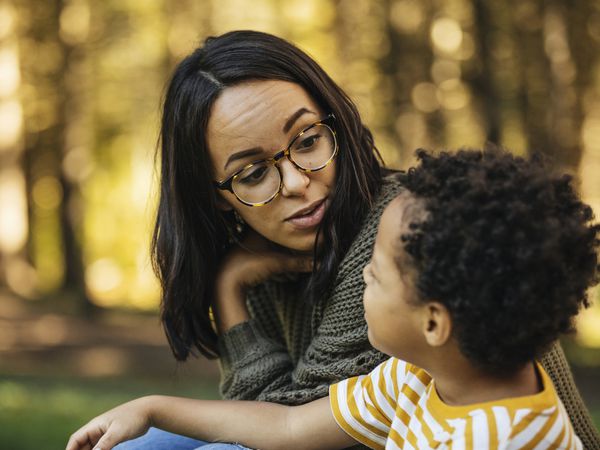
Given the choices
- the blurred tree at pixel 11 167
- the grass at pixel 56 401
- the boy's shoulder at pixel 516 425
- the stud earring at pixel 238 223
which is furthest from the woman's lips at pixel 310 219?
the blurred tree at pixel 11 167

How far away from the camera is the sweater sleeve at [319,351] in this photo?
2.28 metres

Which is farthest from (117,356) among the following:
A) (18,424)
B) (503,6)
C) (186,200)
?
(186,200)

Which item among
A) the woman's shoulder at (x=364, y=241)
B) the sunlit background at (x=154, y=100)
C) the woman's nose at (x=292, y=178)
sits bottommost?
the woman's shoulder at (x=364, y=241)

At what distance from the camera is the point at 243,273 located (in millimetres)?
2699

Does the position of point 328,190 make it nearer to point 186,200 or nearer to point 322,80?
point 322,80

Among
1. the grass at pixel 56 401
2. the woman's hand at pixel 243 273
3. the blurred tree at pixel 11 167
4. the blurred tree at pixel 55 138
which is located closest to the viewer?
the woman's hand at pixel 243 273

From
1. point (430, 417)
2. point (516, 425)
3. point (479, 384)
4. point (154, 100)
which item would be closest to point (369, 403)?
point (430, 417)

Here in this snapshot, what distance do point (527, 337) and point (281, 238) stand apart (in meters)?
1.11

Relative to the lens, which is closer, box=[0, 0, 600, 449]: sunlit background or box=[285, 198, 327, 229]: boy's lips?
box=[285, 198, 327, 229]: boy's lips

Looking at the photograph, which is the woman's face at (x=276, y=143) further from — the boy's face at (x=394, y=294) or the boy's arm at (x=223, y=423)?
the boy's face at (x=394, y=294)

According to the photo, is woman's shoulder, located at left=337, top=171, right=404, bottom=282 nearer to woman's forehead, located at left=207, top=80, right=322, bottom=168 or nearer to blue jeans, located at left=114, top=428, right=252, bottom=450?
woman's forehead, located at left=207, top=80, right=322, bottom=168

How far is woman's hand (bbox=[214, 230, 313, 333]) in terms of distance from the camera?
266cm

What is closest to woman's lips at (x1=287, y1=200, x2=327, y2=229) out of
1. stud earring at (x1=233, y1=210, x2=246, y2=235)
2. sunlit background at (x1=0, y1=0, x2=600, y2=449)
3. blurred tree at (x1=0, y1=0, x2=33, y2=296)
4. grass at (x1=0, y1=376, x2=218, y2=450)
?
stud earring at (x1=233, y1=210, x2=246, y2=235)

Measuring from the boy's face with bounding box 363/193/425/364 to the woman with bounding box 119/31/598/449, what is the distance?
1.84 ft
